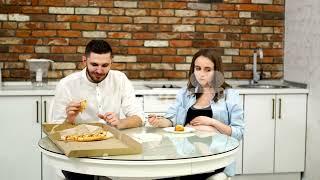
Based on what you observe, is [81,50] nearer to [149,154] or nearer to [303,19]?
[303,19]

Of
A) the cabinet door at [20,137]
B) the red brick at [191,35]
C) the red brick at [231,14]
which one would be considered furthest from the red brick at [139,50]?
the cabinet door at [20,137]

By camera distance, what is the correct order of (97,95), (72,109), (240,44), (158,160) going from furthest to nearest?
(240,44)
(97,95)
(72,109)
(158,160)

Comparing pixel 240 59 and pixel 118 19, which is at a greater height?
pixel 118 19

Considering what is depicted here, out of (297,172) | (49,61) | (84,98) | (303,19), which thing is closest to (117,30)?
(49,61)

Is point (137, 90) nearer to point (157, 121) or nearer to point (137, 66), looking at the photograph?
point (137, 66)

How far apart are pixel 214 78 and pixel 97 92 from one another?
783 millimetres

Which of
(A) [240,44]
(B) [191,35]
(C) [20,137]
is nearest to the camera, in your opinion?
(C) [20,137]

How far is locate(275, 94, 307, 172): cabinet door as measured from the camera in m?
4.06

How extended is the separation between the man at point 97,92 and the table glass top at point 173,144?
30cm

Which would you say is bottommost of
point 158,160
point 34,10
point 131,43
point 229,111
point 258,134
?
point 258,134

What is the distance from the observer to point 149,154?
1985 millimetres

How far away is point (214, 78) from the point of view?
106 inches

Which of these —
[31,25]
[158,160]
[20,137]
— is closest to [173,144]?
[158,160]

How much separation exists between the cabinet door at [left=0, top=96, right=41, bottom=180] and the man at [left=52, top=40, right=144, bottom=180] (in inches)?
32.1
